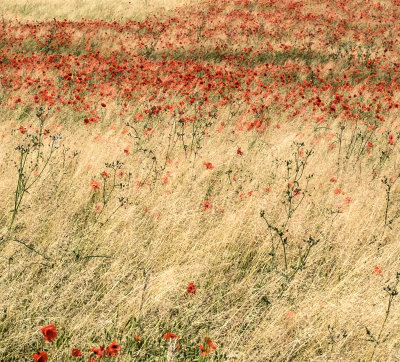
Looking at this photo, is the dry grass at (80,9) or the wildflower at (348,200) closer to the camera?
the wildflower at (348,200)

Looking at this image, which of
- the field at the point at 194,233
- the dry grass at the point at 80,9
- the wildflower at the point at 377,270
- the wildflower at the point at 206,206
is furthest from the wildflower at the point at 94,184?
the dry grass at the point at 80,9

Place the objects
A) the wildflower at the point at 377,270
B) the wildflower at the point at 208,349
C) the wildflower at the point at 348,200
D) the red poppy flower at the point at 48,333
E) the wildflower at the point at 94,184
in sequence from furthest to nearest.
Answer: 1. the wildflower at the point at 348,200
2. the wildflower at the point at 94,184
3. the wildflower at the point at 377,270
4. the wildflower at the point at 208,349
5. the red poppy flower at the point at 48,333

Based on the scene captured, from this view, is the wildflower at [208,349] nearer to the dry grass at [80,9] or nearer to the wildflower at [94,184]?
the wildflower at [94,184]

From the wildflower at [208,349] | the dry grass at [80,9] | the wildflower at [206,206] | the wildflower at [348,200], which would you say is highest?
the dry grass at [80,9]

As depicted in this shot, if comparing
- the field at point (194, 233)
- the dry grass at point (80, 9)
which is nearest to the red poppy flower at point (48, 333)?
the field at point (194, 233)

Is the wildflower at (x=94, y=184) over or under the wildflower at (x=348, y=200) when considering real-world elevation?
over

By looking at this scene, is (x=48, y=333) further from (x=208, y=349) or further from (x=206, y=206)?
(x=206, y=206)

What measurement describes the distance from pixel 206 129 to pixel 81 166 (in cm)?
223

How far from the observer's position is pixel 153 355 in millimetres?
1772

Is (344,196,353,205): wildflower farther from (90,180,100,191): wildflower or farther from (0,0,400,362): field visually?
(90,180,100,191): wildflower

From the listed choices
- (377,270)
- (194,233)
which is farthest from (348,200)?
(194,233)

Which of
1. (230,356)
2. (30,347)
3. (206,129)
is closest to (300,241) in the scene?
(230,356)

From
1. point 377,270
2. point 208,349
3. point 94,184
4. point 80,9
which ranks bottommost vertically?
point 377,270

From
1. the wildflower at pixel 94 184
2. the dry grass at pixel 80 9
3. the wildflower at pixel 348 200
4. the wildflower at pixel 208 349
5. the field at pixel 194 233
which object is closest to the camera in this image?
the wildflower at pixel 208 349
